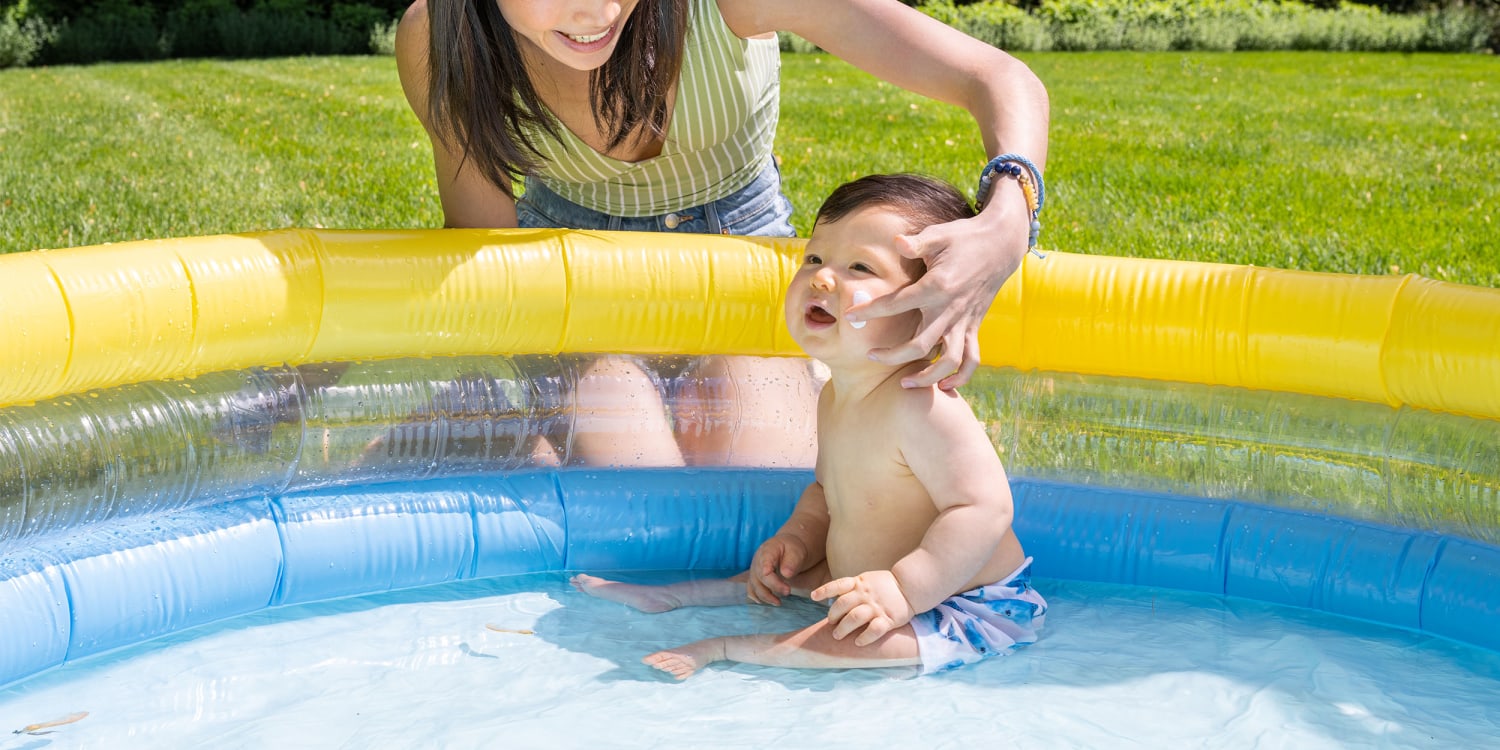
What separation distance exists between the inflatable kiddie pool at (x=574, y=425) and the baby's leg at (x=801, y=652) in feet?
1.41

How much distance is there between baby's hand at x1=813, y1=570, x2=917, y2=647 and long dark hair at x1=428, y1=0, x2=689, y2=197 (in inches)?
36.4

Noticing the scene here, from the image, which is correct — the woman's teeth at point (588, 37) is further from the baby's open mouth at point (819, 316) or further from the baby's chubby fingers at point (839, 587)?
the baby's chubby fingers at point (839, 587)

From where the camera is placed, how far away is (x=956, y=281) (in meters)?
1.98

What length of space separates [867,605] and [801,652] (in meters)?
0.15

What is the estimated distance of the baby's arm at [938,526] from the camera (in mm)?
2152

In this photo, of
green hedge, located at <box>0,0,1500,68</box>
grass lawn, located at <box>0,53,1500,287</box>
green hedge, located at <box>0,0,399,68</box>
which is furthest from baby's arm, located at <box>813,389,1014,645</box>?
green hedge, located at <box>0,0,399,68</box>

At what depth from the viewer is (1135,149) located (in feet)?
22.0

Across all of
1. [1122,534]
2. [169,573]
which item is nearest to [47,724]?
[169,573]

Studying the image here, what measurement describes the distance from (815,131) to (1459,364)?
5.17 meters

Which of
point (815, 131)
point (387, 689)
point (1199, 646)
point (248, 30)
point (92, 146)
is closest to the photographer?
point (387, 689)

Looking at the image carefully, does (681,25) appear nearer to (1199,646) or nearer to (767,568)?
(767,568)

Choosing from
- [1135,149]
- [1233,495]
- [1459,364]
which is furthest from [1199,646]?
[1135,149]

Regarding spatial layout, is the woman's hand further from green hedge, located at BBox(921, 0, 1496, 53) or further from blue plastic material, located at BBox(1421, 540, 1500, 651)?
green hedge, located at BBox(921, 0, 1496, 53)

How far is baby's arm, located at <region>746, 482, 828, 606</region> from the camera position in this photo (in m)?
2.42
